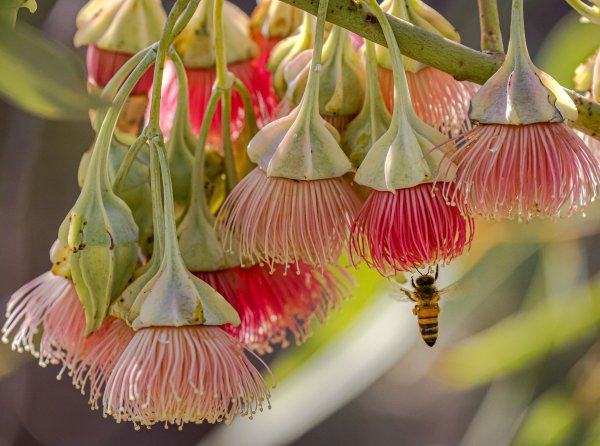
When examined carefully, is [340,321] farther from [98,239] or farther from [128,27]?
[98,239]

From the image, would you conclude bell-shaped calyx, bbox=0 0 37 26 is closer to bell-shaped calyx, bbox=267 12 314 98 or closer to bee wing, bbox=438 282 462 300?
bell-shaped calyx, bbox=267 12 314 98

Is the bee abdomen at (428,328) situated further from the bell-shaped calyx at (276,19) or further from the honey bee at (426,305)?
the bell-shaped calyx at (276,19)

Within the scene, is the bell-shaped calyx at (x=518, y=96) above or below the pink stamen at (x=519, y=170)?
above

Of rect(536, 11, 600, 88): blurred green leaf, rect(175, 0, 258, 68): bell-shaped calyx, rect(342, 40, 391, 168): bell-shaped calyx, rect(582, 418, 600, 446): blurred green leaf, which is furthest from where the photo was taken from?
rect(582, 418, 600, 446): blurred green leaf

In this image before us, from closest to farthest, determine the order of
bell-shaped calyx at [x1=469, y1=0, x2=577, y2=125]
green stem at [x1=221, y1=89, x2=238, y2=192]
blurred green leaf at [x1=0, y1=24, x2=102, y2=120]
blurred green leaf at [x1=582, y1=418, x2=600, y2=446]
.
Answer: blurred green leaf at [x1=0, y1=24, x2=102, y2=120] < bell-shaped calyx at [x1=469, y1=0, x2=577, y2=125] < green stem at [x1=221, y1=89, x2=238, y2=192] < blurred green leaf at [x1=582, y1=418, x2=600, y2=446]

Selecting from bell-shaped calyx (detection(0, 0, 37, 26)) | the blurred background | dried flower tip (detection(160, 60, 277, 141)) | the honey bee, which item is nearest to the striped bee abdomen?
the honey bee

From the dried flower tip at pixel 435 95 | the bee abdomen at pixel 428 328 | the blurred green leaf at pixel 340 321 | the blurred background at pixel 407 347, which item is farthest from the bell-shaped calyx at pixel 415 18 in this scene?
the blurred green leaf at pixel 340 321

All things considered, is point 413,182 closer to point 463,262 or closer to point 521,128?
point 521,128

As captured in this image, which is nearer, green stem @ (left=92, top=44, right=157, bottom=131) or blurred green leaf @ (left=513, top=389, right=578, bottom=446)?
green stem @ (left=92, top=44, right=157, bottom=131)
